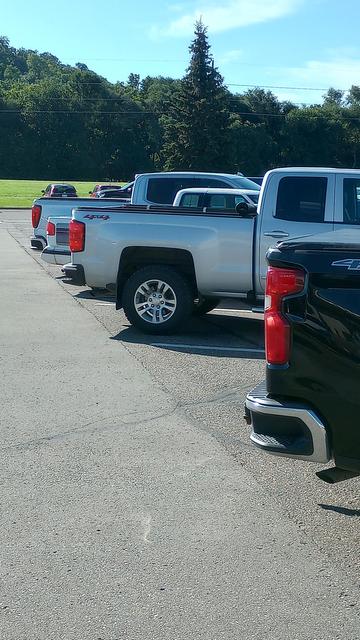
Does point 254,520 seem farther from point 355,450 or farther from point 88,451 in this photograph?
point 88,451

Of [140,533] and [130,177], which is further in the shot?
[130,177]

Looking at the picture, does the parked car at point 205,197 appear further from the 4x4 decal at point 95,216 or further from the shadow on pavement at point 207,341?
the 4x4 decal at point 95,216

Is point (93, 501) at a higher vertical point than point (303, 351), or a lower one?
lower

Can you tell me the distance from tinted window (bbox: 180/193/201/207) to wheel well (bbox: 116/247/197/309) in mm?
4513

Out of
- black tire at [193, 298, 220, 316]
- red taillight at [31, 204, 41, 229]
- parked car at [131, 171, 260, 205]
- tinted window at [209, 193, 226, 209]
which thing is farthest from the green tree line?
black tire at [193, 298, 220, 316]

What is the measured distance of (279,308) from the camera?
13.7 feet

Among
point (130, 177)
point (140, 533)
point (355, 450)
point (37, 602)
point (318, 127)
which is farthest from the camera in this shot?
point (130, 177)

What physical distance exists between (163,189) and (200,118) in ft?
221

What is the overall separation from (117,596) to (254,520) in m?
1.13

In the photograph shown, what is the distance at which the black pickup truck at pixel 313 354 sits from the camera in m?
4.03

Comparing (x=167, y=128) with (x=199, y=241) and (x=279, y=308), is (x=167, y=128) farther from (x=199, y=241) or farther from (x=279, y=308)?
(x=279, y=308)

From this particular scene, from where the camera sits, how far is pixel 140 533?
4.55 metres

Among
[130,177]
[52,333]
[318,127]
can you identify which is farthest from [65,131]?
[52,333]

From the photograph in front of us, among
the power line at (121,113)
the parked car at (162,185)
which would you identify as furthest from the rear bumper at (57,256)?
the power line at (121,113)
